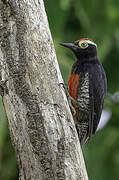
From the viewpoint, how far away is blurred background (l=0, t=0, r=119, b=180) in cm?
574

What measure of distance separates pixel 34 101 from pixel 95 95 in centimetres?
174

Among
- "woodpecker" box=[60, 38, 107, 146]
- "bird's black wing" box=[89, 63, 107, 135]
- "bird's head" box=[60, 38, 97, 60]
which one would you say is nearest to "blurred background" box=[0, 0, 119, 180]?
"bird's head" box=[60, 38, 97, 60]

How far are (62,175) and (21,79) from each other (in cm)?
77

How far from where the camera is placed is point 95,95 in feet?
16.1

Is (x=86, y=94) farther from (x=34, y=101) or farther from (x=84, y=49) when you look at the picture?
(x=34, y=101)

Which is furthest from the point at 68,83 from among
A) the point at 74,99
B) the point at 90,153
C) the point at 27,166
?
the point at 27,166

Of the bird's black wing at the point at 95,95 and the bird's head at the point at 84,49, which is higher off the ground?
the bird's head at the point at 84,49

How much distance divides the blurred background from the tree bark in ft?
7.04

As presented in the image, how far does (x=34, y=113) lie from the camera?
324cm

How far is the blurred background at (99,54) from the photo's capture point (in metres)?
5.74

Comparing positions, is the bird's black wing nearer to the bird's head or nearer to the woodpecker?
the woodpecker

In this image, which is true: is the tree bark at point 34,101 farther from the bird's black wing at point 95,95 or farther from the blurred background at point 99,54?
the blurred background at point 99,54

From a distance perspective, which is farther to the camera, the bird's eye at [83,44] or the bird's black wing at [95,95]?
the bird's eye at [83,44]

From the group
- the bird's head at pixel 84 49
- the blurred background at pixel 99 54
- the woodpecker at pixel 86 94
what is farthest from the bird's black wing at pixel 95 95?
the blurred background at pixel 99 54
